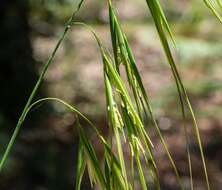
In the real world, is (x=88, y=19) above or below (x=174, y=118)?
above

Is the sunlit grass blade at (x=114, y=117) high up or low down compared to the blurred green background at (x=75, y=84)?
up

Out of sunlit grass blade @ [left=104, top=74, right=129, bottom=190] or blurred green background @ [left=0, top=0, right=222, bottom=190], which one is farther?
blurred green background @ [left=0, top=0, right=222, bottom=190]

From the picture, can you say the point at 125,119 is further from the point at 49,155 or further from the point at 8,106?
the point at 8,106

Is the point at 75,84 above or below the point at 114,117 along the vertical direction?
below

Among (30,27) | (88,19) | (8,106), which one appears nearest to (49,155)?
(8,106)

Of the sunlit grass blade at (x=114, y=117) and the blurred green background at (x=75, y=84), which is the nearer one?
the sunlit grass blade at (x=114, y=117)

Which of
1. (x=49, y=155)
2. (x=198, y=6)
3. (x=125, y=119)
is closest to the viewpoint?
(x=125, y=119)

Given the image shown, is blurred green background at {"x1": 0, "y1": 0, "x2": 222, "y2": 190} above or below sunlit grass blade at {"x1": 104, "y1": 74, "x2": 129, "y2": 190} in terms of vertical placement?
below

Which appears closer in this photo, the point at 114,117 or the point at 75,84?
the point at 114,117
